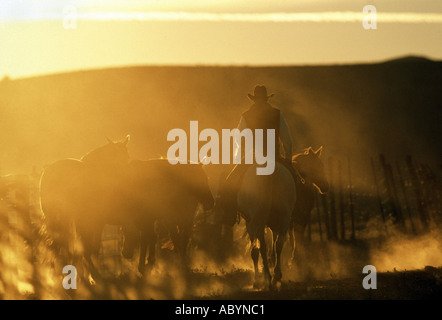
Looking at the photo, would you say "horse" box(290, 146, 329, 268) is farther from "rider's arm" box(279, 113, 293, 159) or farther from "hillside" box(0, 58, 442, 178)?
"hillside" box(0, 58, 442, 178)

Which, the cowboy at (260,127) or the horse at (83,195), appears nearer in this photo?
the cowboy at (260,127)

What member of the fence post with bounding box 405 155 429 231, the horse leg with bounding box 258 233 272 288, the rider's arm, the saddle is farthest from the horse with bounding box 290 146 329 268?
the fence post with bounding box 405 155 429 231

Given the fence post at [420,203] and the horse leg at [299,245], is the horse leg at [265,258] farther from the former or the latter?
the fence post at [420,203]

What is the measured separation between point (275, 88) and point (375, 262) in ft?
198

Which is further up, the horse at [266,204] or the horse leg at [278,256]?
the horse at [266,204]

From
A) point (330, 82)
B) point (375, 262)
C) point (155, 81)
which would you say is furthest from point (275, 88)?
point (375, 262)

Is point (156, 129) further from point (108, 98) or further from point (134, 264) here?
point (134, 264)

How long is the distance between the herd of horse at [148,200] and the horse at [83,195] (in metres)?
0.02

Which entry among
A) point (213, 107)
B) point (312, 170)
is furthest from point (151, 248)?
point (213, 107)

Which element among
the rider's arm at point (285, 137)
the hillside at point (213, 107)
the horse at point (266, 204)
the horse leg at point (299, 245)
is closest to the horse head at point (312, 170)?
the horse leg at point (299, 245)

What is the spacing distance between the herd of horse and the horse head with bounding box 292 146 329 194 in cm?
2

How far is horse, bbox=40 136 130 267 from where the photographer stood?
13719mm

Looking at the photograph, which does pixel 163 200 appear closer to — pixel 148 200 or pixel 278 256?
pixel 148 200

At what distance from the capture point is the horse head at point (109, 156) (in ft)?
46.3
